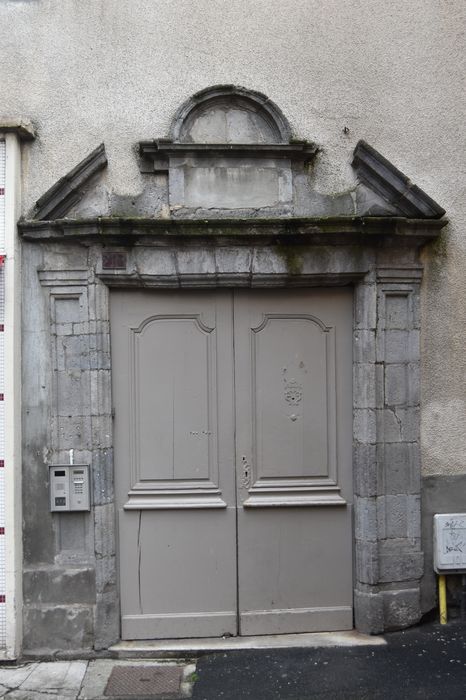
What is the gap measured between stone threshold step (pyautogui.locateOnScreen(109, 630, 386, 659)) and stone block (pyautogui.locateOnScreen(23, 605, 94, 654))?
0.24m

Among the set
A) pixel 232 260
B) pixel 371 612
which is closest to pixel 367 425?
pixel 371 612

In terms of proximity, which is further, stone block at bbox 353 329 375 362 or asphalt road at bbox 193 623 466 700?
stone block at bbox 353 329 375 362

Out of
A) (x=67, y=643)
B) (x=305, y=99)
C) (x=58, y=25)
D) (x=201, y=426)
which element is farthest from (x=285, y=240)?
(x=67, y=643)

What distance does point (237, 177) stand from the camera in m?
4.47

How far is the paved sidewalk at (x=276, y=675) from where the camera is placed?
3805mm

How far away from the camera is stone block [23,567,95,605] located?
4.34 m

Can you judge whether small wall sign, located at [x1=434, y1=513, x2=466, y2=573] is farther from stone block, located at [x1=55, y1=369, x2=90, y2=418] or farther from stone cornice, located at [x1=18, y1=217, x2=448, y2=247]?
stone block, located at [x1=55, y1=369, x2=90, y2=418]

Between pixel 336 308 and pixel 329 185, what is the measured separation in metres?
0.85

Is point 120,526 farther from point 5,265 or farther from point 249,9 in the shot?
point 249,9

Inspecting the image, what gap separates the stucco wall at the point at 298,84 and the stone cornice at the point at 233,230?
0.29 metres

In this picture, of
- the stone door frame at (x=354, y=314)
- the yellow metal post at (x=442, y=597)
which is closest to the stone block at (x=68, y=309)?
the stone door frame at (x=354, y=314)

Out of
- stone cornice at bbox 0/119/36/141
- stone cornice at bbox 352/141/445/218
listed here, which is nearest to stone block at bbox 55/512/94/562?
stone cornice at bbox 0/119/36/141

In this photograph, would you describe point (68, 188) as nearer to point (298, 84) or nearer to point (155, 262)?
point (155, 262)

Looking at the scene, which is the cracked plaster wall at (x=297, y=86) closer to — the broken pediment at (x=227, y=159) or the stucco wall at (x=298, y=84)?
the stucco wall at (x=298, y=84)
